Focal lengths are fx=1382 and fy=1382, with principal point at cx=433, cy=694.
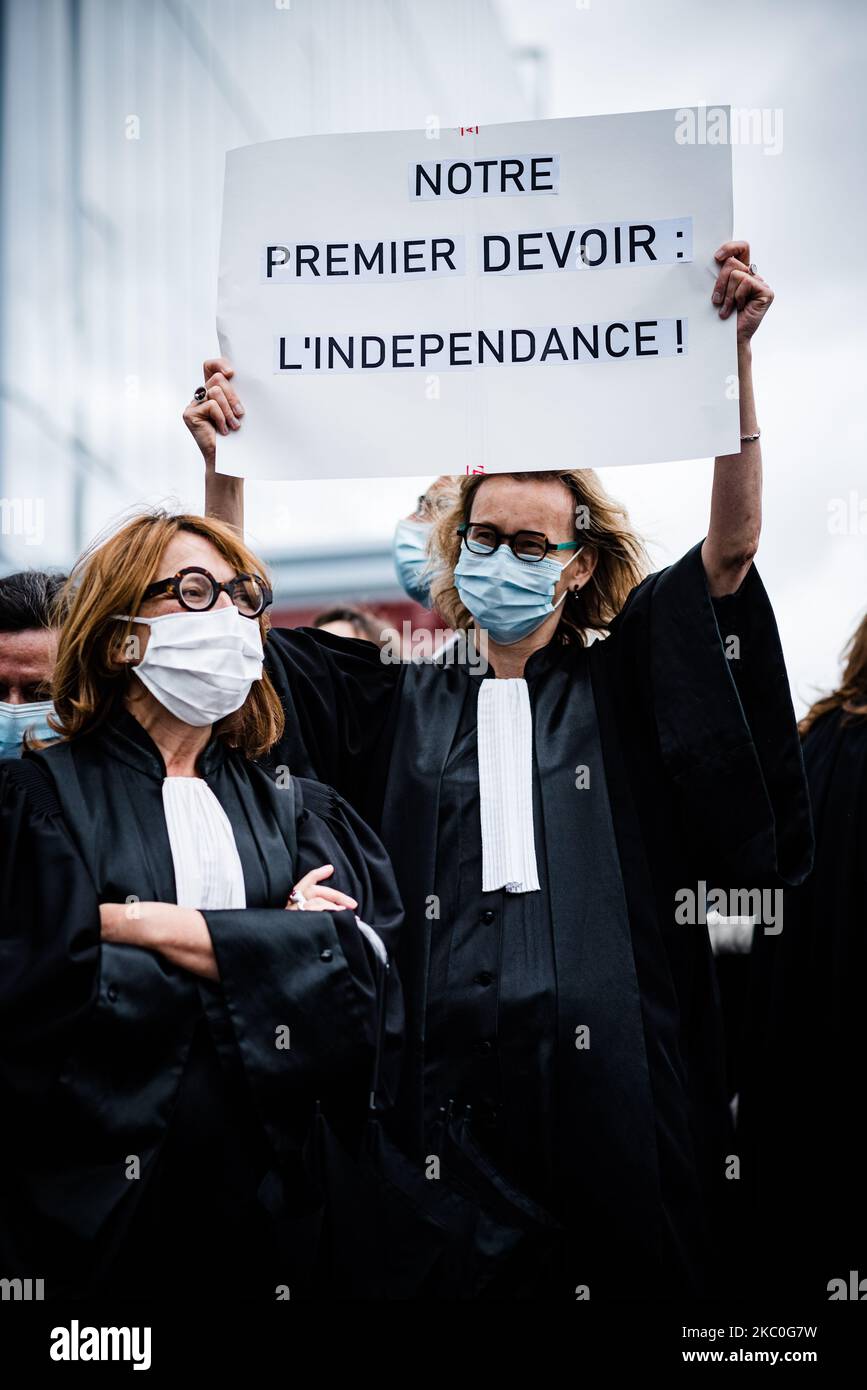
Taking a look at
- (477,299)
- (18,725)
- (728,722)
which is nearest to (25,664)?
(18,725)

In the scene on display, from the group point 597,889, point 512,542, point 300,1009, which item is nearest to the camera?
point 300,1009

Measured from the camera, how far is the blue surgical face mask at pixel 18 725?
3357mm

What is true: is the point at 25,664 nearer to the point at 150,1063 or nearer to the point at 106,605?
the point at 106,605

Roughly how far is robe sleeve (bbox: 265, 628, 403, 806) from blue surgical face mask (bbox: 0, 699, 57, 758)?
0.58 metres

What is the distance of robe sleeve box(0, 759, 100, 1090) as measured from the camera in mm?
2445

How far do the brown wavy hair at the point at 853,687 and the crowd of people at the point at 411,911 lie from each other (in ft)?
1.07

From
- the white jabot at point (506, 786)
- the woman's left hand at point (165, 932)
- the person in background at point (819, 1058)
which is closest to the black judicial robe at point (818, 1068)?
the person in background at point (819, 1058)

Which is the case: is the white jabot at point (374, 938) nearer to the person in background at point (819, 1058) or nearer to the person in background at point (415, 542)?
the person in background at point (819, 1058)

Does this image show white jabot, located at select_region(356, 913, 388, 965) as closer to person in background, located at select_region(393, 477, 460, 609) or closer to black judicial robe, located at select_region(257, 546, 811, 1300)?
black judicial robe, located at select_region(257, 546, 811, 1300)

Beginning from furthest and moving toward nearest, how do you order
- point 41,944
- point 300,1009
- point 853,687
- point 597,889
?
point 853,687
point 597,889
point 300,1009
point 41,944

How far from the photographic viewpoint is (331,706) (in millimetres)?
3410

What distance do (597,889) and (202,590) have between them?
1102 millimetres

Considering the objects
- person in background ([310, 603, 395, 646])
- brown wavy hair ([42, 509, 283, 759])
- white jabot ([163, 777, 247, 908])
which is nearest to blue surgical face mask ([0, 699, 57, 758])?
brown wavy hair ([42, 509, 283, 759])

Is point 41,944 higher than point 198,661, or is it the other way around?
point 198,661
